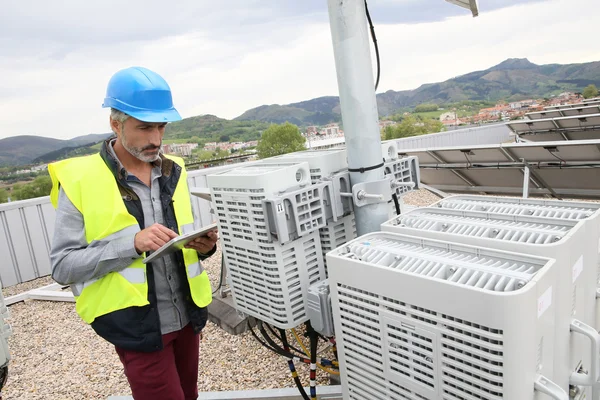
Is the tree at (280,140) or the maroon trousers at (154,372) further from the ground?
the tree at (280,140)

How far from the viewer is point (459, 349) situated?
4.43ft

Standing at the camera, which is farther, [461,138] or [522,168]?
[461,138]

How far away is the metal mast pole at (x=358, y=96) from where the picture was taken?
221cm

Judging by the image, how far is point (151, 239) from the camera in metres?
1.62

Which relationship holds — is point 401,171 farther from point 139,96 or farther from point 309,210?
point 139,96

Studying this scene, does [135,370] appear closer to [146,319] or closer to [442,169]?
[146,319]

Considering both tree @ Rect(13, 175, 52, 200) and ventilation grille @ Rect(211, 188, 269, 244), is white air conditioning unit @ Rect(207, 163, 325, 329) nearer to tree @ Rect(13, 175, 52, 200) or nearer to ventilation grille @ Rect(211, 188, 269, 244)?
ventilation grille @ Rect(211, 188, 269, 244)

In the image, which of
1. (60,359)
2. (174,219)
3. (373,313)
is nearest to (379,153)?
(373,313)

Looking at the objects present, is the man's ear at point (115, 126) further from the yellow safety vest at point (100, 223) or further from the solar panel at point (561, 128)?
the solar panel at point (561, 128)

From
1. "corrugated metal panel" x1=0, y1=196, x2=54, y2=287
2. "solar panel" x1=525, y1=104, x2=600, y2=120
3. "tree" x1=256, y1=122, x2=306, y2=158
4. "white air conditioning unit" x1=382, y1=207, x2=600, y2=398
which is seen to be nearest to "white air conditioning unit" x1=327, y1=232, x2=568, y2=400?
"white air conditioning unit" x1=382, y1=207, x2=600, y2=398

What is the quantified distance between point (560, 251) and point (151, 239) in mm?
1654

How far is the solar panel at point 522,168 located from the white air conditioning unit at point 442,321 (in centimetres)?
322

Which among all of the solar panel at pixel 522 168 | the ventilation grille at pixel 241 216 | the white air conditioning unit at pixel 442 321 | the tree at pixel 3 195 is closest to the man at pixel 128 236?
the ventilation grille at pixel 241 216

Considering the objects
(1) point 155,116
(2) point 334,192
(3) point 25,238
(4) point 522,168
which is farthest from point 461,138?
(1) point 155,116
